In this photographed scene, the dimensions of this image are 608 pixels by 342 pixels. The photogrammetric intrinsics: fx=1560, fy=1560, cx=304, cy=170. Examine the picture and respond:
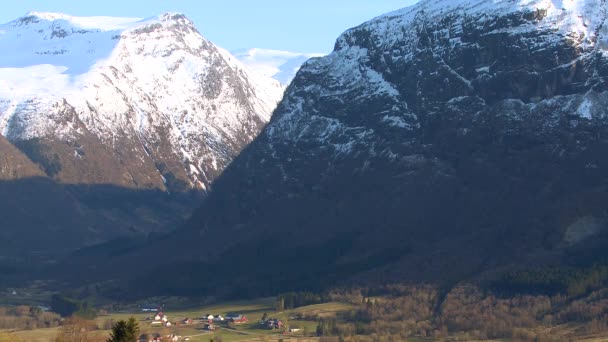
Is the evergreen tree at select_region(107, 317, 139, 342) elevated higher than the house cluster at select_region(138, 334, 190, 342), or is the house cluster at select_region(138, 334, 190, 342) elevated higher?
the house cluster at select_region(138, 334, 190, 342)

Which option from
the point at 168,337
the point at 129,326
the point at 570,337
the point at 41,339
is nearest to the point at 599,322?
the point at 570,337

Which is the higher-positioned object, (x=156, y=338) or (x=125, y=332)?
(x=156, y=338)

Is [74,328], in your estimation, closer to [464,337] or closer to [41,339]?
[41,339]

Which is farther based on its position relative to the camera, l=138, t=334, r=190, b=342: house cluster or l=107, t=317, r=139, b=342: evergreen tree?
l=138, t=334, r=190, b=342: house cluster

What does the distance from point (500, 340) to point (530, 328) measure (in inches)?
247

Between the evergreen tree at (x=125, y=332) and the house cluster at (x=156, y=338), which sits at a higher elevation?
the house cluster at (x=156, y=338)

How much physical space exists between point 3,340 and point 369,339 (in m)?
60.0

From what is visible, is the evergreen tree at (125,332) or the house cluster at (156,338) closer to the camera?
the evergreen tree at (125,332)

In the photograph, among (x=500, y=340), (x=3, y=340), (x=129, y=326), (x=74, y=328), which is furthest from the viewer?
(x=500, y=340)

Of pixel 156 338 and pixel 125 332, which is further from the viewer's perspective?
pixel 156 338

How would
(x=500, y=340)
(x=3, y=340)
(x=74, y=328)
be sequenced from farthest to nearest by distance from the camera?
(x=500, y=340) < (x=74, y=328) < (x=3, y=340)

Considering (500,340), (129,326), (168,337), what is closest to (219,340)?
(168,337)

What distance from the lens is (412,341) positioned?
19888 cm

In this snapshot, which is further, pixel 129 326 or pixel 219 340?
pixel 219 340
